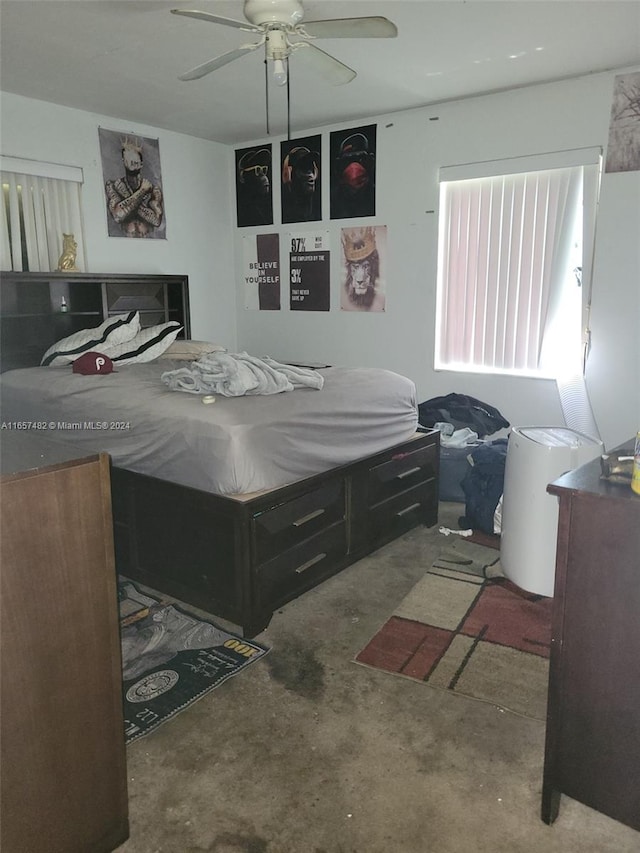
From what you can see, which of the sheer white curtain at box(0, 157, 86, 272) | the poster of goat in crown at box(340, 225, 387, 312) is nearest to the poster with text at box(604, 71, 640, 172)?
the poster of goat in crown at box(340, 225, 387, 312)

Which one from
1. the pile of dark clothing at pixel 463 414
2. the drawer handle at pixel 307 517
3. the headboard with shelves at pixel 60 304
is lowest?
the drawer handle at pixel 307 517

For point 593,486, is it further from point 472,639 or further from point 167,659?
point 167,659

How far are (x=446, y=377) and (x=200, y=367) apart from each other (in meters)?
2.18

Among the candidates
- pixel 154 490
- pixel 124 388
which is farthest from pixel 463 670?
pixel 124 388

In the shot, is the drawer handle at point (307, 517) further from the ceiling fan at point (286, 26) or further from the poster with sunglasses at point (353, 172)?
the poster with sunglasses at point (353, 172)

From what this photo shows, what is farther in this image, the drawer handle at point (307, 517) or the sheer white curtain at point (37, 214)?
the sheer white curtain at point (37, 214)

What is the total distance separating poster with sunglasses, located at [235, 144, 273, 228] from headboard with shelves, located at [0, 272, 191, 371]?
0.92m

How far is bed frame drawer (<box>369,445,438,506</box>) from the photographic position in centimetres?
307

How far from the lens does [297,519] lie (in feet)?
8.51

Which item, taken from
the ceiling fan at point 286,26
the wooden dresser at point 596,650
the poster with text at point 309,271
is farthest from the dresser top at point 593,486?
the poster with text at point 309,271

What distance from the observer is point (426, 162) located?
4.34 meters

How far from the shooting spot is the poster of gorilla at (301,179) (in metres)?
4.83

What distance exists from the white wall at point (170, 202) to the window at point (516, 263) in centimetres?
202

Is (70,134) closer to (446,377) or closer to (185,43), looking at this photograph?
(185,43)
